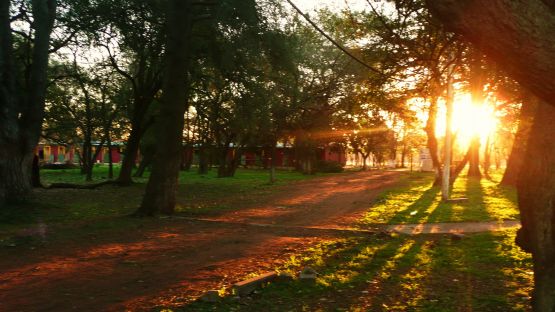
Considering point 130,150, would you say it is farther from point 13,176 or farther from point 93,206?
point 13,176

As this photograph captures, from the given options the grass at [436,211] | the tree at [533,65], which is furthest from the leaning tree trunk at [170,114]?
the tree at [533,65]

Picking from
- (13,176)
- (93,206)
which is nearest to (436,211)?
(93,206)

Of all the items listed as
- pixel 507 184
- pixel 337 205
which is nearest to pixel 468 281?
pixel 337 205

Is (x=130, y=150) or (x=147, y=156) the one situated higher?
(x=130, y=150)

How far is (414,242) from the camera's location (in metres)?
10.0

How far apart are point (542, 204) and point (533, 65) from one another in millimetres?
1376

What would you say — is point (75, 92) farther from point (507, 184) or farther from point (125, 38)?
point (507, 184)

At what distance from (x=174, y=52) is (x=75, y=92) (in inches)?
895

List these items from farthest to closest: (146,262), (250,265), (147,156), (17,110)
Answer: (147,156), (17,110), (146,262), (250,265)

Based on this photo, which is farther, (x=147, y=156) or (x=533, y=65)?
(x=147, y=156)

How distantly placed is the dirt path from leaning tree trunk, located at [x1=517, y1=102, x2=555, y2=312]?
146 inches

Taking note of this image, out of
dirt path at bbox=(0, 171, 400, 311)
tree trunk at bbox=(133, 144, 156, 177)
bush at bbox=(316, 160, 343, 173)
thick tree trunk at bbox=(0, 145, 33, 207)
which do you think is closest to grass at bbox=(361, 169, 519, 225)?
dirt path at bbox=(0, 171, 400, 311)

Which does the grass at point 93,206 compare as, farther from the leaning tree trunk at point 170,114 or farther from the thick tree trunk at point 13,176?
the leaning tree trunk at point 170,114

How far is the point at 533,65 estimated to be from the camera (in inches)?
149
